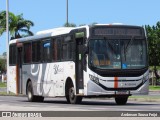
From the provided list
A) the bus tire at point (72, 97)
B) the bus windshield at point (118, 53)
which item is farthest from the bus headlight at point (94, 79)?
the bus tire at point (72, 97)

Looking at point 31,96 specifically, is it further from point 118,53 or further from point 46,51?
point 118,53

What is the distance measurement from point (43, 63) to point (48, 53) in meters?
0.93

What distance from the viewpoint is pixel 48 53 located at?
101 ft

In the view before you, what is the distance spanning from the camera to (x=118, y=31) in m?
27.6

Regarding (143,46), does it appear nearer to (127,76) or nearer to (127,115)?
(127,76)

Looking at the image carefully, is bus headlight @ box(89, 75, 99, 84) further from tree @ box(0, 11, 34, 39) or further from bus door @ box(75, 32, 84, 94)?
tree @ box(0, 11, 34, 39)

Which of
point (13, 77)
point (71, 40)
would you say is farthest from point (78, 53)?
point (13, 77)

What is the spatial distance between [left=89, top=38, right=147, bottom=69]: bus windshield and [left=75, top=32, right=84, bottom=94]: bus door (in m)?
0.67

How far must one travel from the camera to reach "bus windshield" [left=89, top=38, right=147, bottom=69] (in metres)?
27.0

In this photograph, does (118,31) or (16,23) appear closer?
(118,31)

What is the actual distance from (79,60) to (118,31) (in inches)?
83.0

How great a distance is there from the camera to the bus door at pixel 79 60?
27.5 m

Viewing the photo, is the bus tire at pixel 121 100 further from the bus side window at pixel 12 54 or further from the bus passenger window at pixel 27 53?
the bus side window at pixel 12 54

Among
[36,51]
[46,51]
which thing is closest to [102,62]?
[46,51]
